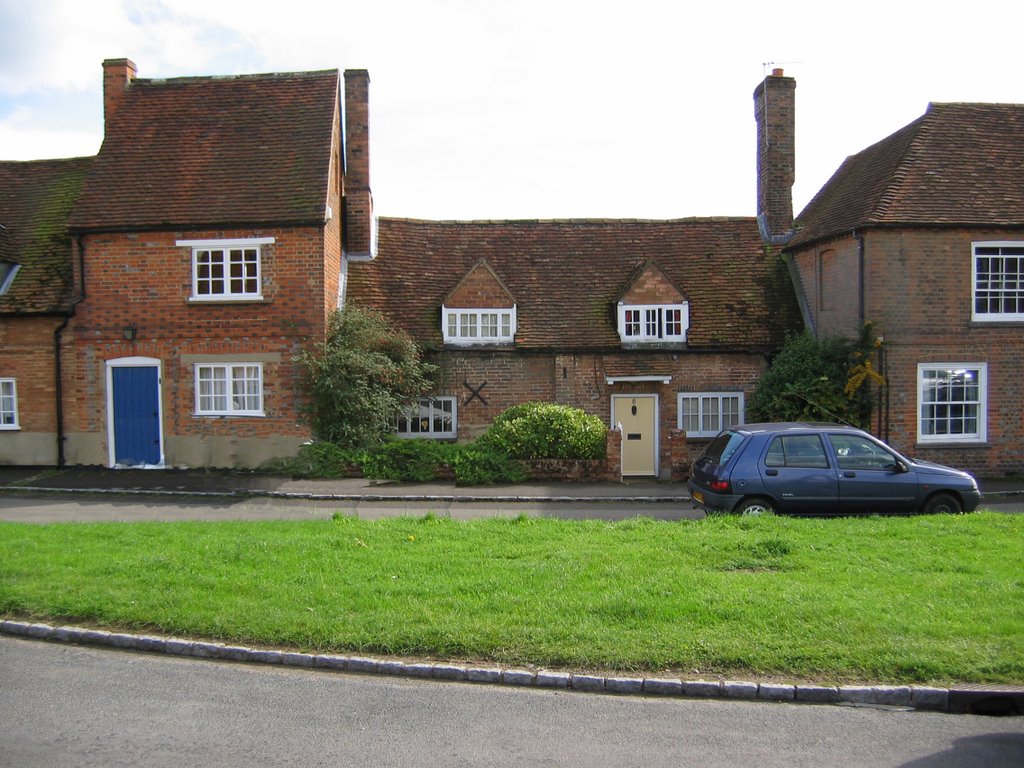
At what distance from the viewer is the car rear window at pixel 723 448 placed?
12882 mm

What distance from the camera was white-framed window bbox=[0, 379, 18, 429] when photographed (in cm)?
1936

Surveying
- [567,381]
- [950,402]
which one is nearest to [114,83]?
[567,381]

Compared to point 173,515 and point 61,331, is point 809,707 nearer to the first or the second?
point 173,515

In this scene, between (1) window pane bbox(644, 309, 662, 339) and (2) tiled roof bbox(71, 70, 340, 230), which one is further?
(1) window pane bbox(644, 309, 662, 339)

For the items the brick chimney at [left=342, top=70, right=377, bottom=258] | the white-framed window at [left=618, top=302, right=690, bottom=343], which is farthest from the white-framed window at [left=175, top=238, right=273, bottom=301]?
the white-framed window at [left=618, top=302, right=690, bottom=343]

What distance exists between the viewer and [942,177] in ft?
63.7

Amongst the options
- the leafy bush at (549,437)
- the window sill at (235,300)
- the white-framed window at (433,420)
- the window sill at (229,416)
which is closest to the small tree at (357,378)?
the white-framed window at (433,420)

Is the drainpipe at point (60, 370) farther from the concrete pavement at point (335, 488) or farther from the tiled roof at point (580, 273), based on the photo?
the tiled roof at point (580, 273)

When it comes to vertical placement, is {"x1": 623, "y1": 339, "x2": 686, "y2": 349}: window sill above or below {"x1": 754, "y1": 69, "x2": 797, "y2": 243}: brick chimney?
below

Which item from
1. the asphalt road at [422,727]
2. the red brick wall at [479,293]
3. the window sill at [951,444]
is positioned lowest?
the asphalt road at [422,727]

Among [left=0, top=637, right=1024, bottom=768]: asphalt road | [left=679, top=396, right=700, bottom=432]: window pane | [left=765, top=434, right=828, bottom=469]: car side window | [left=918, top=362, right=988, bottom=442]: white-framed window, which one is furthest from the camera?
[left=679, top=396, right=700, bottom=432]: window pane

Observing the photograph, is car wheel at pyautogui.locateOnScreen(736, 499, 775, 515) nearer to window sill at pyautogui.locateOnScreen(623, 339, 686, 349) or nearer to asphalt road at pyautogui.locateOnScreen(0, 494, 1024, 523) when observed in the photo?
asphalt road at pyautogui.locateOnScreen(0, 494, 1024, 523)

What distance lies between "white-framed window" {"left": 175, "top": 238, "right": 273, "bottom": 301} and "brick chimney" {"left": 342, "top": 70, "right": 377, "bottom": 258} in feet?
11.1

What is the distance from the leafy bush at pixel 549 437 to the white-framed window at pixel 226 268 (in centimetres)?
643
